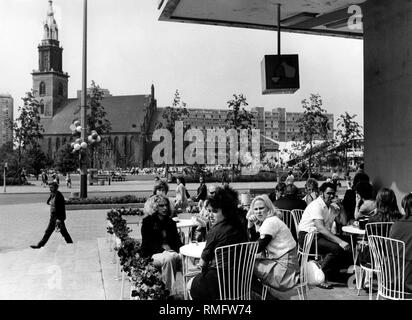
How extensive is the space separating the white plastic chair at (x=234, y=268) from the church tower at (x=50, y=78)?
129446 millimetres

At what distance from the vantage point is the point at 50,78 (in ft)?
422

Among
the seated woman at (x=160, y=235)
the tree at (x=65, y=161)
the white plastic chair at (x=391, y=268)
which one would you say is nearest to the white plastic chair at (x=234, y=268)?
the white plastic chair at (x=391, y=268)

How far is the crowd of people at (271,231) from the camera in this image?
15.6 ft

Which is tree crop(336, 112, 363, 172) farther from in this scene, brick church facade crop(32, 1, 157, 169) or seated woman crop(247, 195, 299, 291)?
brick church facade crop(32, 1, 157, 169)

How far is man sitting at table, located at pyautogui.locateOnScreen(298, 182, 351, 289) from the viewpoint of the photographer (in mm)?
6672

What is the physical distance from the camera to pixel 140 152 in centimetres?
11906

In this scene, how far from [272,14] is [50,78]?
12719 centimetres

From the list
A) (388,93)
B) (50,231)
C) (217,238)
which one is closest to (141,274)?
(217,238)

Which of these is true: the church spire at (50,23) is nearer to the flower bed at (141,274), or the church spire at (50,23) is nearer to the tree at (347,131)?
the flower bed at (141,274)

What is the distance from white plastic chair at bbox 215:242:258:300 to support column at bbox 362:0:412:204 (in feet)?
14.1

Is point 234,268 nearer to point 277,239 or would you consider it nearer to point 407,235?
point 277,239

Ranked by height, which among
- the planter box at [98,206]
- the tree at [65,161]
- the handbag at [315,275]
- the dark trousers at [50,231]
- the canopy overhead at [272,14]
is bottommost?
the planter box at [98,206]

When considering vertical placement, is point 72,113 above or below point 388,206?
above
